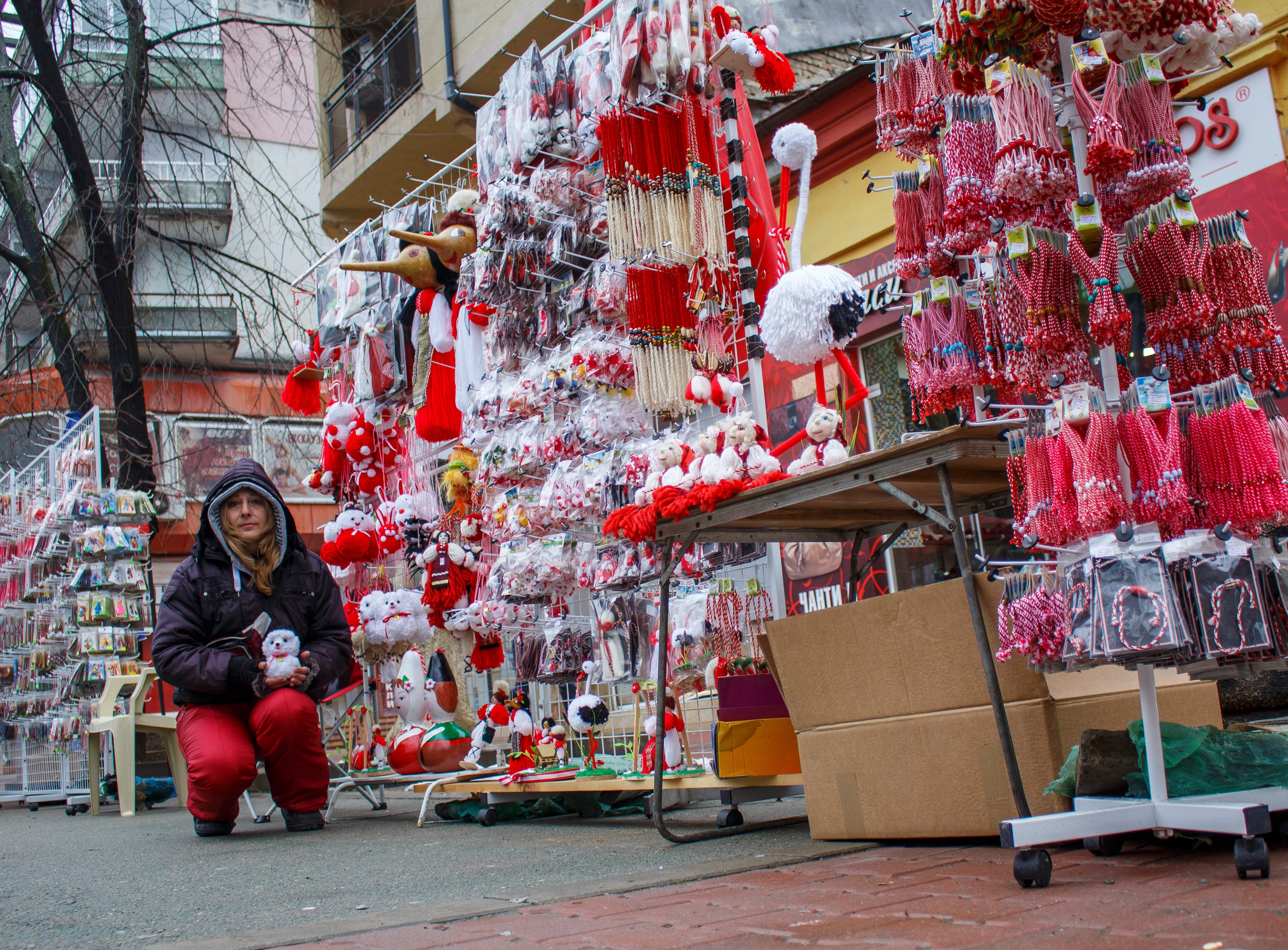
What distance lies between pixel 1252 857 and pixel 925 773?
0.86 metres

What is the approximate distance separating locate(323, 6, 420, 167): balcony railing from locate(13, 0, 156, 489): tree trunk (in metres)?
2.94

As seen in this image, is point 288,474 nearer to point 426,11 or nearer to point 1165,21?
point 426,11

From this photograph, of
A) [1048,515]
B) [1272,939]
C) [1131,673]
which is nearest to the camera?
[1272,939]

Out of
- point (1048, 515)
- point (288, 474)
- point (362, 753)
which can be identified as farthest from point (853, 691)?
point (288, 474)

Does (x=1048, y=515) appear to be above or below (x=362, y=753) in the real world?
above

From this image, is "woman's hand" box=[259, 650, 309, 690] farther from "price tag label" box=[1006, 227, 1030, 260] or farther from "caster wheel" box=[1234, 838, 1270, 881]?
"caster wheel" box=[1234, 838, 1270, 881]

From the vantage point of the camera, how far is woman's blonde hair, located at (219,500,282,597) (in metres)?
4.51

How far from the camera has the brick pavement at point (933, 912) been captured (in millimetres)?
1668

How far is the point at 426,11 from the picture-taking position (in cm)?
1048

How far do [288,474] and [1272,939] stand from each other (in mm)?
14817

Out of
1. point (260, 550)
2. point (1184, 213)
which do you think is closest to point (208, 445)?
point (260, 550)

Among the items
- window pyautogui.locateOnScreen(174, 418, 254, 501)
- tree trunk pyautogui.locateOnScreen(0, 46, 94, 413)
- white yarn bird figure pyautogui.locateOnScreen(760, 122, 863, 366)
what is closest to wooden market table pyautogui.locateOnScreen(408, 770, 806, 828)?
white yarn bird figure pyautogui.locateOnScreen(760, 122, 863, 366)

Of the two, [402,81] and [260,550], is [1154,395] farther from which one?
[402,81]

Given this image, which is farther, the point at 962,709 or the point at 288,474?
the point at 288,474
